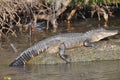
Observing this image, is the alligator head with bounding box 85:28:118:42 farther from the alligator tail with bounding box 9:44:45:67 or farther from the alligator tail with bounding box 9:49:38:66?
the alligator tail with bounding box 9:49:38:66

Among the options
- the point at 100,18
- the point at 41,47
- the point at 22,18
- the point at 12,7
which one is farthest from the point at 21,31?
the point at 41,47

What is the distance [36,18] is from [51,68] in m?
4.91

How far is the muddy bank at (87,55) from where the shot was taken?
10.5 m

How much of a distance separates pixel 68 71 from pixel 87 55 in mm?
885

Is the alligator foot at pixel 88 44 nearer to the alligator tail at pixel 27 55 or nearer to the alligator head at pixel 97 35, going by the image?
the alligator head at pixel 97 35

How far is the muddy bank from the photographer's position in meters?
10.5

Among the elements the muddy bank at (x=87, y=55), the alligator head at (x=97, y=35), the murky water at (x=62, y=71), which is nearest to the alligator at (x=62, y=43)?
the alligator head at (x=97, y=35)

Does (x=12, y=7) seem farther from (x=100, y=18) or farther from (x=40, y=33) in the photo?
(x=100, y=18)

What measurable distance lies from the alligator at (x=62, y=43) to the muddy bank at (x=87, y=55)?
0.44 feet

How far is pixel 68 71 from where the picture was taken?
9.87 m

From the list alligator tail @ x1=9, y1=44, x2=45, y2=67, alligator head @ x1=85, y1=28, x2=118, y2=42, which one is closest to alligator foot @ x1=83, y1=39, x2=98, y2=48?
alligator head @ x1=85, y1=28, x2=118, y2=42

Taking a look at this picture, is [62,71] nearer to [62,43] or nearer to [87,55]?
[87,55]

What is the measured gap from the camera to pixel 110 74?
9484 millimetres

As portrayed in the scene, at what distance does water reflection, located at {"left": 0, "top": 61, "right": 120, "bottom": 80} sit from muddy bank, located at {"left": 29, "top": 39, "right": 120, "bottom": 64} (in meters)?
0.17
